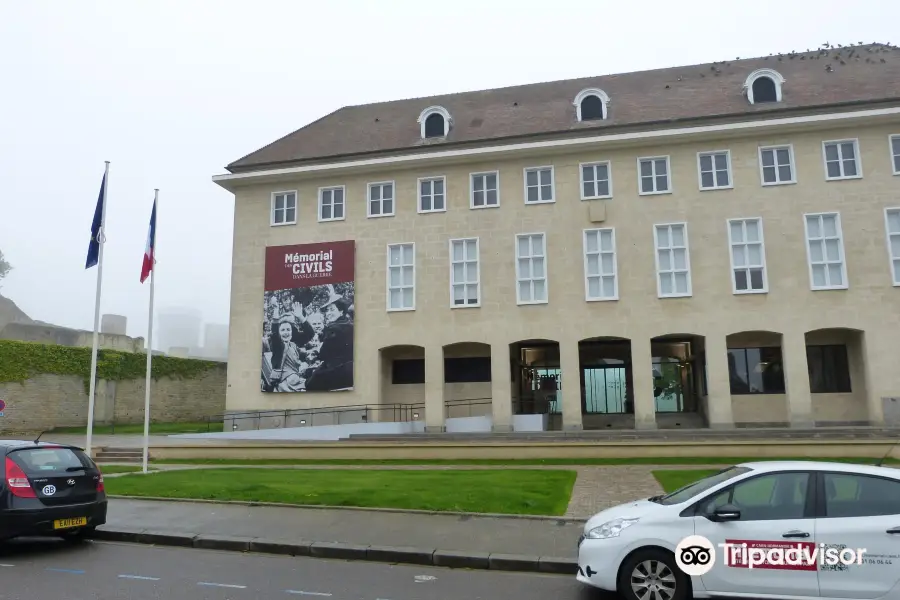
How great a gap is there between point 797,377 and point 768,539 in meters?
20.4

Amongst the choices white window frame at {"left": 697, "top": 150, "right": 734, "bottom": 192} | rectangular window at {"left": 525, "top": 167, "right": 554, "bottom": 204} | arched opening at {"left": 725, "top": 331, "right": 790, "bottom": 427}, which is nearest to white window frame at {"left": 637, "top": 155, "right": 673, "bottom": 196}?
white window frame at {"left": 697, "top": 150, "right": 734, "bottom": 192}

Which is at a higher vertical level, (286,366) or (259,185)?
(259,185)

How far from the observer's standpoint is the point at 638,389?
25.4 metres

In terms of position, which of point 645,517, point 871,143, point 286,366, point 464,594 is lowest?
point 464,594

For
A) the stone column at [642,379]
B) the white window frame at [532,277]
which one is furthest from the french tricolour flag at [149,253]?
the stone column at [642,379]

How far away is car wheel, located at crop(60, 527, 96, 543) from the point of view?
33.5 feet

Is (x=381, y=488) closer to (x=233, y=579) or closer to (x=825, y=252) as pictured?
(x=233, y=579)

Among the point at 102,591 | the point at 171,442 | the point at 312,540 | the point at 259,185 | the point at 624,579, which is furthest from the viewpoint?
the point at 259,185

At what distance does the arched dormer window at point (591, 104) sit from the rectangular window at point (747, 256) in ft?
23.4

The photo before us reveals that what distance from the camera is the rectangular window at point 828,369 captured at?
25.2 meters

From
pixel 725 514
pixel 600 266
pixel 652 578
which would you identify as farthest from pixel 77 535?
pixel 600 266

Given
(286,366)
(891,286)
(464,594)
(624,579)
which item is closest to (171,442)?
(286,366)

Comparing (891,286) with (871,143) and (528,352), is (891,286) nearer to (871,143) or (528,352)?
(871,143)

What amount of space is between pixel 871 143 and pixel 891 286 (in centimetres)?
541
